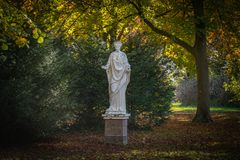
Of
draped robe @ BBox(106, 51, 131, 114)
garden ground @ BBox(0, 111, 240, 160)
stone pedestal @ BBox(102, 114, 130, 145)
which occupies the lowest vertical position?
garden ground @ BBox(0, 111, 240, 160)

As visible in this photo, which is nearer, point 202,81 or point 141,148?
point 141,148

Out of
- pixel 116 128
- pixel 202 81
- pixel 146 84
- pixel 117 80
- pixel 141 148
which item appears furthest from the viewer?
pixel 202 81

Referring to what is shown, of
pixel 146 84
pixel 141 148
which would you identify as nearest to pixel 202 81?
pixel 146 84

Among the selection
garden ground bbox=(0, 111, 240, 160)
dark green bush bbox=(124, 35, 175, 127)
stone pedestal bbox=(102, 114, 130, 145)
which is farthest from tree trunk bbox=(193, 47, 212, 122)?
stone pedestal bbox=(102, 114, 130, 145)

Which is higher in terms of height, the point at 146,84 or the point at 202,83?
the point at 202,83

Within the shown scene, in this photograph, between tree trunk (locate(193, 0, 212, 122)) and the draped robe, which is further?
tree trunk (locate(193, 0, 212, 122))

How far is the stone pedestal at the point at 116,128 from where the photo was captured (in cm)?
1310

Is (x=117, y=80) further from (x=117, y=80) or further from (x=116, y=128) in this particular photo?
(x=116, y=128)

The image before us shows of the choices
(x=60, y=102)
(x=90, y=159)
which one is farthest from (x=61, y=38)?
(x=90, y=159)

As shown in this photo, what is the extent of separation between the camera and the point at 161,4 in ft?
73.8

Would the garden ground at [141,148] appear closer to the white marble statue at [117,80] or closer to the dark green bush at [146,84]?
the white marble statue at [117,80]

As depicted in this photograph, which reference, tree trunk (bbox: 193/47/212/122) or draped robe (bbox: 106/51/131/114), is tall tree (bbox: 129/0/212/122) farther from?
draped robe (bbox: 106/51/131/114)

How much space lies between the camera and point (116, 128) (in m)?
13.2

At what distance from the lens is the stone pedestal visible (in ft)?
43.0
